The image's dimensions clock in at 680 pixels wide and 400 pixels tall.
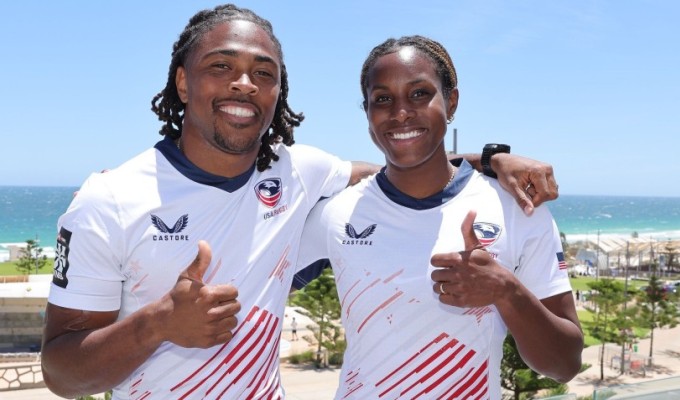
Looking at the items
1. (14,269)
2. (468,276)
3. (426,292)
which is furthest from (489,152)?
(14,269)

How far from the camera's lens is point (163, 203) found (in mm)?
2449

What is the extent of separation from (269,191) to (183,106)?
66 cm

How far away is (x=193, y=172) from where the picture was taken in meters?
2.58

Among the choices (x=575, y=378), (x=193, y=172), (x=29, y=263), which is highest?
(x=193, y=172)

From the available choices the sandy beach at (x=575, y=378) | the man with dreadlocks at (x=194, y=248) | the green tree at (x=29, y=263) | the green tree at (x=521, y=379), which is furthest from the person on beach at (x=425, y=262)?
the green tree at (x=29, y=263)

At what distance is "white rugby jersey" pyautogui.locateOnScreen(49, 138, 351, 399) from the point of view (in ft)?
7.43

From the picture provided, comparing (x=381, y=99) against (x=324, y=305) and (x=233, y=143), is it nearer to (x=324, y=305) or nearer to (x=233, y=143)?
(x=233, y=143)

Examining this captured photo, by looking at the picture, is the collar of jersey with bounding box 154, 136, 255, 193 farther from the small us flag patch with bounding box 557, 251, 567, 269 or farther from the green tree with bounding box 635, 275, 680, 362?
the green tree with bounding box 635, 275, 680, 362

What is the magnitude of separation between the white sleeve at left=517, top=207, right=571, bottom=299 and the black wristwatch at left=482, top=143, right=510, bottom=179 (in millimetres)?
355

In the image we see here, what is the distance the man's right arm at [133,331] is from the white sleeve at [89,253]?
60mm

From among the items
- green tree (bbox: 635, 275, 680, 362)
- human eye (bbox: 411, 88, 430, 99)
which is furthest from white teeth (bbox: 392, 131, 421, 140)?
green tree (bbox: 635, 275, 680, 362)

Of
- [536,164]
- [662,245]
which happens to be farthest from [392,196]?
[662,245]

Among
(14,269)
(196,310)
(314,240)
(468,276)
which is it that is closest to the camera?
(196,310)

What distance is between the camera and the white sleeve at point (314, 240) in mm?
2924
